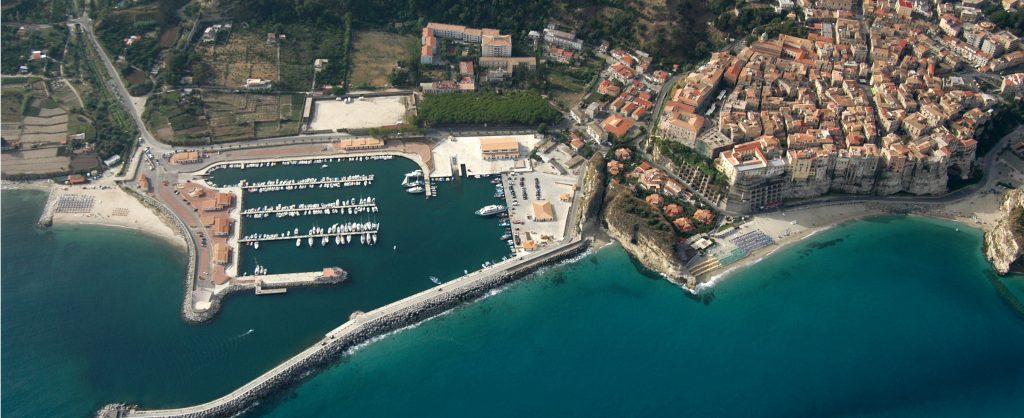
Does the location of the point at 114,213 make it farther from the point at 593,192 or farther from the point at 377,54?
the point at 593,192

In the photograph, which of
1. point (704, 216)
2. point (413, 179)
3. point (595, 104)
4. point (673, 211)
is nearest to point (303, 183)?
point (413, 179)

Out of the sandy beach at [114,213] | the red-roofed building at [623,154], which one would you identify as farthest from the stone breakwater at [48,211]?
the red-roofed building at [623,154]

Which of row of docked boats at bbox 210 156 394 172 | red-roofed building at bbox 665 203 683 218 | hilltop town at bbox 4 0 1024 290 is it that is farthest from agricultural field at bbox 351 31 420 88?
red-roofed building at bbox 665 203 683 218

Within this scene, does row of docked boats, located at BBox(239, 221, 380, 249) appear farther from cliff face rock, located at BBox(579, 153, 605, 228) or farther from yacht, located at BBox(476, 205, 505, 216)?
cliff face rock, located at BBox(579, 153, 605, 228)

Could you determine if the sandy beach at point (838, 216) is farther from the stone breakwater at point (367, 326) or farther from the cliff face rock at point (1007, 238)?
the stone breakwater at point (367, 326)

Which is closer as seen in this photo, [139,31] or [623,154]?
[623,154]
